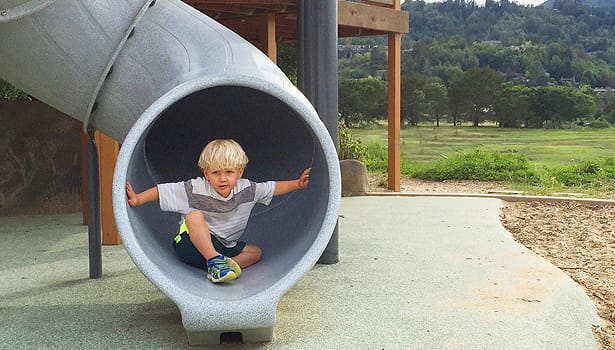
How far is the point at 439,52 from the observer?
2842 cm

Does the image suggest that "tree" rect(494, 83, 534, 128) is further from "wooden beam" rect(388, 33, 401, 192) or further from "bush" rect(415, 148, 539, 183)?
"wooden beam" rect(388, 33, 401, 192)

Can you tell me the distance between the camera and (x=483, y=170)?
1377cm

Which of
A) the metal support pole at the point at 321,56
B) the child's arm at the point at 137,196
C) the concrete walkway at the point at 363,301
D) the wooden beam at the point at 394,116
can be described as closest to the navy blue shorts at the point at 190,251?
the child's arm at the point at 137,196

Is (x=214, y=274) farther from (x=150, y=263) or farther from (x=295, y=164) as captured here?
(x=295, y=164)

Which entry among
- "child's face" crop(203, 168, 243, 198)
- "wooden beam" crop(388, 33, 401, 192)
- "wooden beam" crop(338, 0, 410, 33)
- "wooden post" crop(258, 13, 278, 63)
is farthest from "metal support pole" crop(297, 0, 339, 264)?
"wooden beam" crop(388, 33, 401, 192)

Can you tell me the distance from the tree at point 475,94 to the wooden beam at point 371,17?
37.4ft

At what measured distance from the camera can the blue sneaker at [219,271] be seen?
3.67 meters

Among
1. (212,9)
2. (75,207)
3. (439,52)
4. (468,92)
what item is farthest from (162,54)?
(439,52)

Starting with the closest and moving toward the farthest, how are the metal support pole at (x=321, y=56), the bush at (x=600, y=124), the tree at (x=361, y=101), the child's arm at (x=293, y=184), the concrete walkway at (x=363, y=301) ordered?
the concrete walkway at (x=363, y=301)
the child's arm at (x=293, y=184)
the metal support pole at (x=321, y=56)
the tree at (x=361, y=101)
the bush at (x=600, y=124)

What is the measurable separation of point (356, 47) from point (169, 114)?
2533 cm

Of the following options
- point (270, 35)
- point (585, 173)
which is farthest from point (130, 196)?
point (585, 173)

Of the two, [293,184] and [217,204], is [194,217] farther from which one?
[293,184]

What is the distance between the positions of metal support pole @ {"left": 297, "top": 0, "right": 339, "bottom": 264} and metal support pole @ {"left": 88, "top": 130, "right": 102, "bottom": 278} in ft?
5.34

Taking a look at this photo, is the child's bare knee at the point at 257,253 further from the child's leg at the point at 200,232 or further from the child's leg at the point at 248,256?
the child's leg at the point at 200,232
